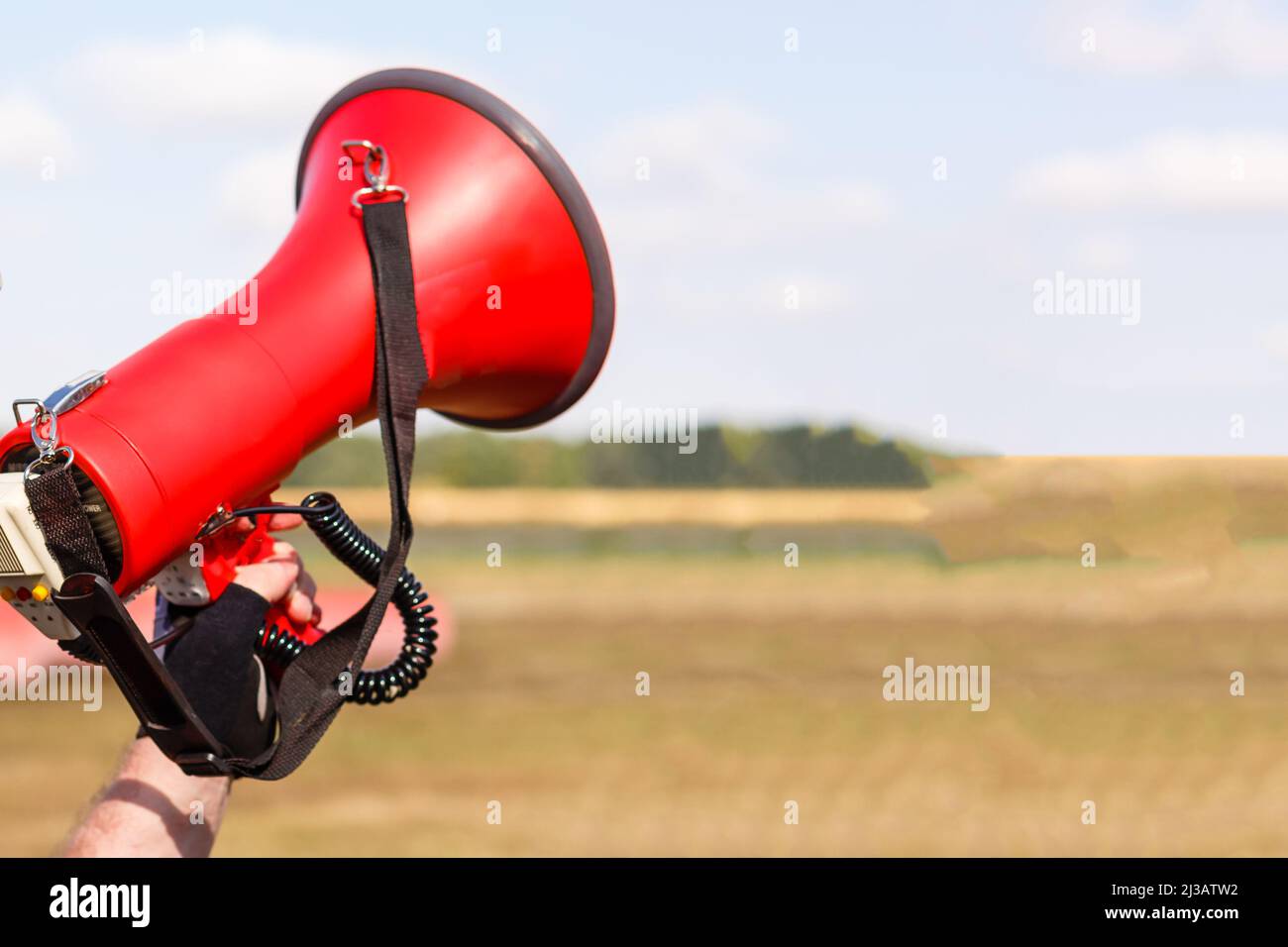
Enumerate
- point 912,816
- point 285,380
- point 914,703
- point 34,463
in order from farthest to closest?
point 914,703 < point 912,816 < point 285,380 < point 34,463

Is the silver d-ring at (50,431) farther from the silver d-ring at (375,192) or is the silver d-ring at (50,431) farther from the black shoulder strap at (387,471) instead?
the silver d-ring at (375,192)

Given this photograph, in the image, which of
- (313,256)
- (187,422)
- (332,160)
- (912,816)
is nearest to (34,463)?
(187,422)

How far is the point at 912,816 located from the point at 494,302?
951 cm

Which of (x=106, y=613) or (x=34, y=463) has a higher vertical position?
(x=34, y=463)

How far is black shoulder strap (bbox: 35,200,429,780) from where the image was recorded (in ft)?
7.58

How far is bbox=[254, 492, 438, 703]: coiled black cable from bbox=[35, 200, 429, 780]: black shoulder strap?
0.98 ft

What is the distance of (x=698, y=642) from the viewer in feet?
56.4

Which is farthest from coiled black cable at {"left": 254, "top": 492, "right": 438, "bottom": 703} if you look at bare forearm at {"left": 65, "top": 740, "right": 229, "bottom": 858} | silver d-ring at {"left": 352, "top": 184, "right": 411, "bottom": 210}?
silver d-ring at {"left": 352, "top": 184, "right": 411, "bottom": 210}

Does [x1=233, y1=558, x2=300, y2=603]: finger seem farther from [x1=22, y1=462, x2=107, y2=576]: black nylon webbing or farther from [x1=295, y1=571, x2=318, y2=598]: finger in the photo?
[x1=22, y1=462, x2=107, y2=576]: black nylon webbing

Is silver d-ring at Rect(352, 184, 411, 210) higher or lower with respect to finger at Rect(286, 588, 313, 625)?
higher

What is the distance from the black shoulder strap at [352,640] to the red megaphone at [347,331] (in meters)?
0.04

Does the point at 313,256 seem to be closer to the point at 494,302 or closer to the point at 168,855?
the point at 494,302

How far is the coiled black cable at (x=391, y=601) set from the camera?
2.87 meters

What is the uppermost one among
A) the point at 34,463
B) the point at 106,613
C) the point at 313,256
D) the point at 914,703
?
the point at 313,256
